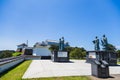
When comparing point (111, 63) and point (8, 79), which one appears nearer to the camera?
point (8, 79)

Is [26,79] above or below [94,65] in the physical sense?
below

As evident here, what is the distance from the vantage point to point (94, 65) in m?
6.88

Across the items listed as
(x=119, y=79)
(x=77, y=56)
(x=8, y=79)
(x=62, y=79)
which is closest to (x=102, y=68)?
(x=119, y=79)

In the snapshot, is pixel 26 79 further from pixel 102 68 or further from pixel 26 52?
pixel 26 52

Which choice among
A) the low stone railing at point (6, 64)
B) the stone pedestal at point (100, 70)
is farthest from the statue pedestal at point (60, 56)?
the stone pedestal at point (100, 70)

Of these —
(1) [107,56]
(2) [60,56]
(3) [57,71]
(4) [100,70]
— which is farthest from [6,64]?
(2) [60,56]

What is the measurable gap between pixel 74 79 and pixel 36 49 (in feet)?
98.4

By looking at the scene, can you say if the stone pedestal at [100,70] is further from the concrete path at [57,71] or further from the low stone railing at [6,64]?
the low stone railing at [6,64]

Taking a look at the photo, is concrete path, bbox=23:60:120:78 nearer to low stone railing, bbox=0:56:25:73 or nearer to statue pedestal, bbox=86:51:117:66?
low stone railing, bbox=0:56:25:73

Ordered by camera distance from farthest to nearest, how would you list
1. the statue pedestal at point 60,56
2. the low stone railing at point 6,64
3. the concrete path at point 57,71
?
the statue pedestal at point 60,56, the low stone railing at point 6,64, the concrete path at point 57,71

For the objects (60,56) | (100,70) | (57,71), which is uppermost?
(60,56)

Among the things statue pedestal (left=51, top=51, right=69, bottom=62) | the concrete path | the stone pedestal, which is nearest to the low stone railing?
the concrete path

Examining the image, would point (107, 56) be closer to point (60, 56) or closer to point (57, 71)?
point (60, 56)

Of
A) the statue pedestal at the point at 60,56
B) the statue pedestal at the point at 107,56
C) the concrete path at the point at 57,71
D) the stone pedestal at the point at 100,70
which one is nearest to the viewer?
the stone pedestal at the point at 100,70
